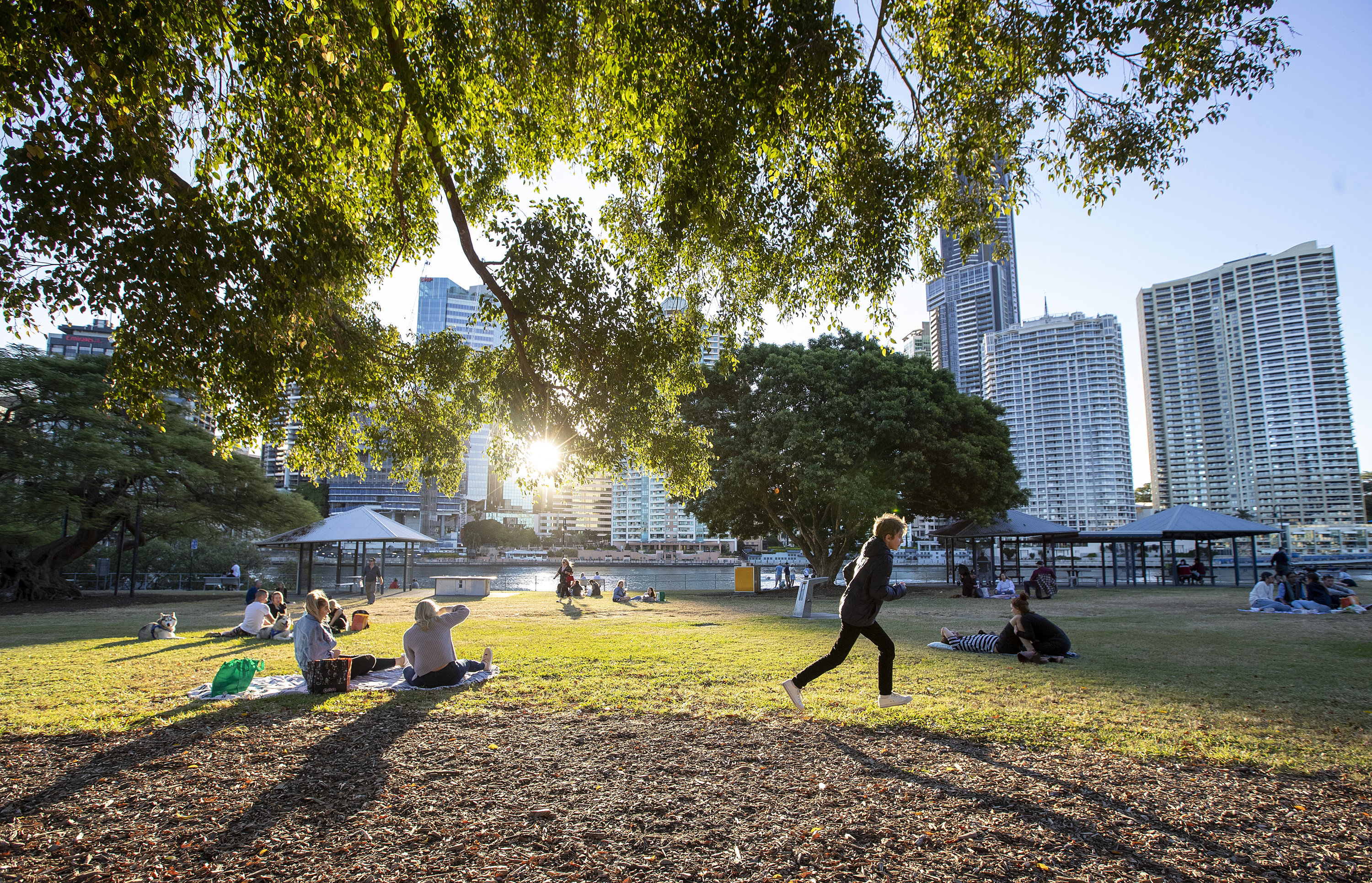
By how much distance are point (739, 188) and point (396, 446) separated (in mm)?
5787

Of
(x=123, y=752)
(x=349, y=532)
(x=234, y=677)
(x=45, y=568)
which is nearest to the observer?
(x=123, y=752)

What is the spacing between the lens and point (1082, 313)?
87500mm

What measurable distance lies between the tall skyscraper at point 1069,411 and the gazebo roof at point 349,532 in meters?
78.3

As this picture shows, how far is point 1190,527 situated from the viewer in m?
25.9

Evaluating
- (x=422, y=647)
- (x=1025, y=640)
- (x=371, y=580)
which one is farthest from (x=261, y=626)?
(x=1025, y=640)

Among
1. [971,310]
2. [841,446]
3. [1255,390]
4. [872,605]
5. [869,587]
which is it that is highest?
[971,310]

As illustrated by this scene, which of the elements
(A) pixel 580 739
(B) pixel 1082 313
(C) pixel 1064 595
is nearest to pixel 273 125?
(A) pixel 580 739

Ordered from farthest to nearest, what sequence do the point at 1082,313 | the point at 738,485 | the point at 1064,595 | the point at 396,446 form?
the point at 1082,313, the point at 738,485, the point at 1064,595, the point at 396,446

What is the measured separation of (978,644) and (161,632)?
12.8 meters

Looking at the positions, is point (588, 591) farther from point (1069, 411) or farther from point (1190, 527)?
point (1069, 411)

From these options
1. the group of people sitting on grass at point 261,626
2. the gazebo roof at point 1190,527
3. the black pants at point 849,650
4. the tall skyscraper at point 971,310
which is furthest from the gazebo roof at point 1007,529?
the tall skyscraper at point 971,310

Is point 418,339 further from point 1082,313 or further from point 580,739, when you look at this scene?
point 1082,313

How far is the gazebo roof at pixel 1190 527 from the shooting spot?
25.2 meters

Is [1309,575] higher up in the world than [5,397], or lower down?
lower down
